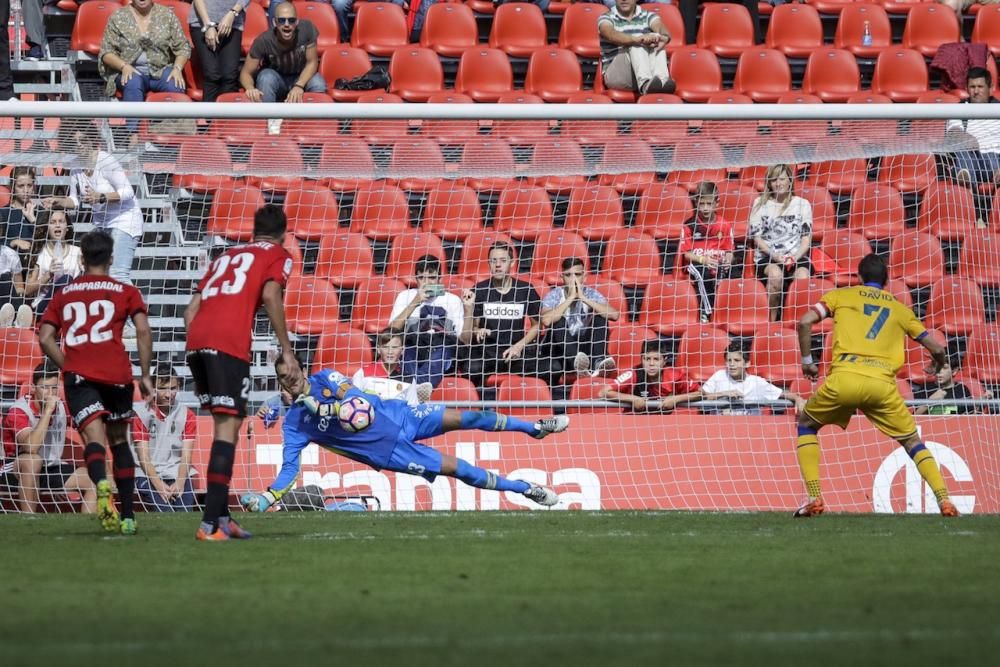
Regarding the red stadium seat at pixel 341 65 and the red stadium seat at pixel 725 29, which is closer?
the red stadium seat at pixel 341 65

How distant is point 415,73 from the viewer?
14797mm

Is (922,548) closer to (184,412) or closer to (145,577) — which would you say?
(145,577)

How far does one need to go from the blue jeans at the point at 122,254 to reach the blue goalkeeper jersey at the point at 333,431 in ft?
8.59

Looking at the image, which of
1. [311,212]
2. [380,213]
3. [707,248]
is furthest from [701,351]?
[311,212]

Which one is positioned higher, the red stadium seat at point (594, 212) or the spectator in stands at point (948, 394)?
the red stadium seat at point (594, 212)

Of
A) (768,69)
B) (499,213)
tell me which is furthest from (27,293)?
(768,69)

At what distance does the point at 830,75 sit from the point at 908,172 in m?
3.37

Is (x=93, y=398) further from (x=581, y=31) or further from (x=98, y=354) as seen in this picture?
(x=581, y=31)

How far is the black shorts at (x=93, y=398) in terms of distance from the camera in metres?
8.06

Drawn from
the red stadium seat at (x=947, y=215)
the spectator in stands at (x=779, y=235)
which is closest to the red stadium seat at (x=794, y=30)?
the red stadium seat at (x=947, y=215)

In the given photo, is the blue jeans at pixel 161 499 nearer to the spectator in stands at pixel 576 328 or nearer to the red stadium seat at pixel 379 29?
the spectator in stands at pixel 576 328

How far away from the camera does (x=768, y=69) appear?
15227 millimetres

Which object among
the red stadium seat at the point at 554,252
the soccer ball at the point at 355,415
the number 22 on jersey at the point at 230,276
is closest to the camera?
the number 22 on jersey at the point at 230,276

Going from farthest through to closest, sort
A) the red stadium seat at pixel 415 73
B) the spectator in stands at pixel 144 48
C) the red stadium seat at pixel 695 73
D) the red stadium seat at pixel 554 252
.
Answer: the red stadium seat at pixel 695 73 → the red stadium seat at pixel 415 73 → the spectator in stands at pixel 144 48 → the red stadium seat at pixel 554 252
